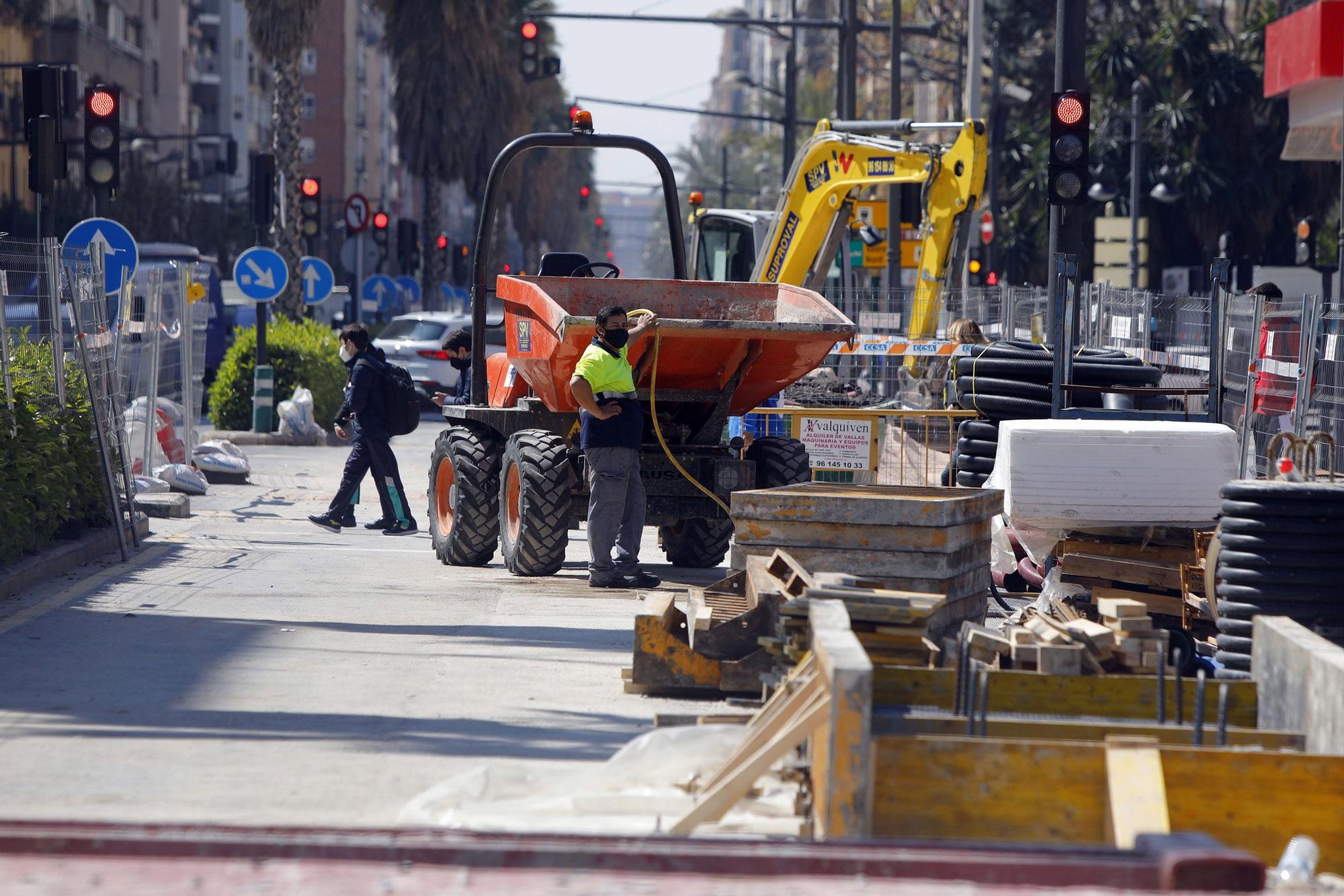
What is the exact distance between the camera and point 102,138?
16984 millimetres

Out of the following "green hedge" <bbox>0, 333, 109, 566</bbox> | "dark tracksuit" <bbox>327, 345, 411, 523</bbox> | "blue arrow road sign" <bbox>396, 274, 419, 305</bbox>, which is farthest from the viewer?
"blue arrow road sign" <bbox>396, 274, 419, 305</bbox>

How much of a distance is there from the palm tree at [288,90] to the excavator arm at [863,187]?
40.1ft

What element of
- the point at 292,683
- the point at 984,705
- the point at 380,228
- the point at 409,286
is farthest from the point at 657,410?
the point at 409,286

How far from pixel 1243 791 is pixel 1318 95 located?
91.6ft

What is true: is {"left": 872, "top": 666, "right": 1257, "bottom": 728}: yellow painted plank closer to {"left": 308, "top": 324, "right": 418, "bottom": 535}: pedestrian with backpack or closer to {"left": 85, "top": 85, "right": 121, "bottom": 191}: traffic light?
{"left": 308, "top": 324, "right": 418, "bottom": 535}: pedestrian with backpack

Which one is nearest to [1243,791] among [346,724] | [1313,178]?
[346,724]

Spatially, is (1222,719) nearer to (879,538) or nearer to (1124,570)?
(879,538)

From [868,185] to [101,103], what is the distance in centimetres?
901

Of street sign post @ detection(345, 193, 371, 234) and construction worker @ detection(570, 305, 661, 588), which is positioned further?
street sign post @ detection(345, 193, 371, 234)

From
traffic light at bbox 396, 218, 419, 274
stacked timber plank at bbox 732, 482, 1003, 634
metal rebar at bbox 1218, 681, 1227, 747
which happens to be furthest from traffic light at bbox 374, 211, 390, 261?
metal rebar at bbox 1218, 681, 1227, 747

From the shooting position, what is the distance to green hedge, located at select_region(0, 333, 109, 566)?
36.7 feet

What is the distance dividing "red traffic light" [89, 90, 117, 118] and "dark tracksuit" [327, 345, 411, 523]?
3.65 m

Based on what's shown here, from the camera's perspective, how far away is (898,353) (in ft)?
59.7

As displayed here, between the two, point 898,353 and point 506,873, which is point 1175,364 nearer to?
point 898,353
